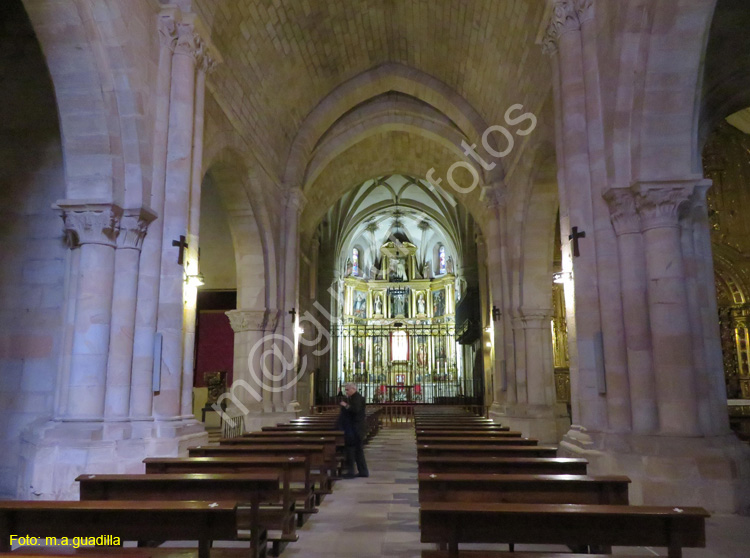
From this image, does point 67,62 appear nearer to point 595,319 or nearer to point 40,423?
point 40,423

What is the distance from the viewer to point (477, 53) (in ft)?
42.1

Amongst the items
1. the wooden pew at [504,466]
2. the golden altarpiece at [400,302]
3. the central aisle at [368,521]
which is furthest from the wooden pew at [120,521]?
the golden altarpiece at [400,302]

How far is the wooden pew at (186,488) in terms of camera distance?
3871 millimetres

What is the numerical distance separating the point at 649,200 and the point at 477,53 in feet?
25.7

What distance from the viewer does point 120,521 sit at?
3186mm

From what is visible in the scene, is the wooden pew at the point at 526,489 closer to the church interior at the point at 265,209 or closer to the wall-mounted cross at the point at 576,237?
the church interior at the point at 265,209

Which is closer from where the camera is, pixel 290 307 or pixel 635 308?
pixel 635 308

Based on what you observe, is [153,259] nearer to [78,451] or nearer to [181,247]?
[181,247]

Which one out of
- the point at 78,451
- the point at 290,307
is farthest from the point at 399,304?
the point at 78,451

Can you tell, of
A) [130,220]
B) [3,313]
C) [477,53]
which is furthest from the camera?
[477,53]

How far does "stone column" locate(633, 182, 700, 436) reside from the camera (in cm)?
604

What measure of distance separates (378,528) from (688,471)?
3.28 metres

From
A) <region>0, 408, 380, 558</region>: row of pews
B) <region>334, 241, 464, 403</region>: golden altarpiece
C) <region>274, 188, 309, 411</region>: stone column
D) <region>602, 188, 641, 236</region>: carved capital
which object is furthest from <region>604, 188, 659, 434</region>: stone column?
<region>334, 241, 464, 403</region>: golden altarpiece

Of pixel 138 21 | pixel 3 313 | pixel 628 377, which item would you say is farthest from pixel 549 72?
pixel 3 313
